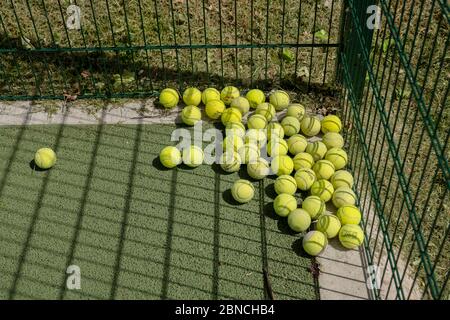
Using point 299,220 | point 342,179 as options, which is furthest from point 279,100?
point 299,220

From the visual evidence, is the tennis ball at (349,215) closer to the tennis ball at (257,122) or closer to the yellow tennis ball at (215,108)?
the tennis ball at (257,122)

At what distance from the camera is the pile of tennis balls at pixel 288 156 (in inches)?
149

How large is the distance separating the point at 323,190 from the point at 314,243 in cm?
43

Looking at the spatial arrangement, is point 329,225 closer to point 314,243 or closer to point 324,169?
point 314,243

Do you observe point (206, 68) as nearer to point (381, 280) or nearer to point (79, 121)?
point (79, 121)

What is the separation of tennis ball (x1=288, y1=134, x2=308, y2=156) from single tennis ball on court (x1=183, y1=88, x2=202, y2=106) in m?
0.84

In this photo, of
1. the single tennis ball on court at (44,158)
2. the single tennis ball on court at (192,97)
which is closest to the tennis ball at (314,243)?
the single tennis ball on court at (192,97)

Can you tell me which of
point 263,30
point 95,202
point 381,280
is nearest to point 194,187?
point 95,202

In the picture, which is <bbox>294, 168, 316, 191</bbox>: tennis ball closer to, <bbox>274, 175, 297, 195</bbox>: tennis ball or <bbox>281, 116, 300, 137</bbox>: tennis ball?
<bbox>274, 175, 297, 195</bbox>: tennis ball

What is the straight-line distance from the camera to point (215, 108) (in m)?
4.60

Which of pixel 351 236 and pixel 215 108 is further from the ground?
pixel 215 108

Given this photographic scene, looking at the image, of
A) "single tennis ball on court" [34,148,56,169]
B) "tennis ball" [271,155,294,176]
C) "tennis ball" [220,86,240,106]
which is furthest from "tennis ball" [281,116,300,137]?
"single tennis ball on court" [34,148,56,169]

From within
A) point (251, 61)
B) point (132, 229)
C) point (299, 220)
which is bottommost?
point (132, 229)

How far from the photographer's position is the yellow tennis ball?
460 cm
